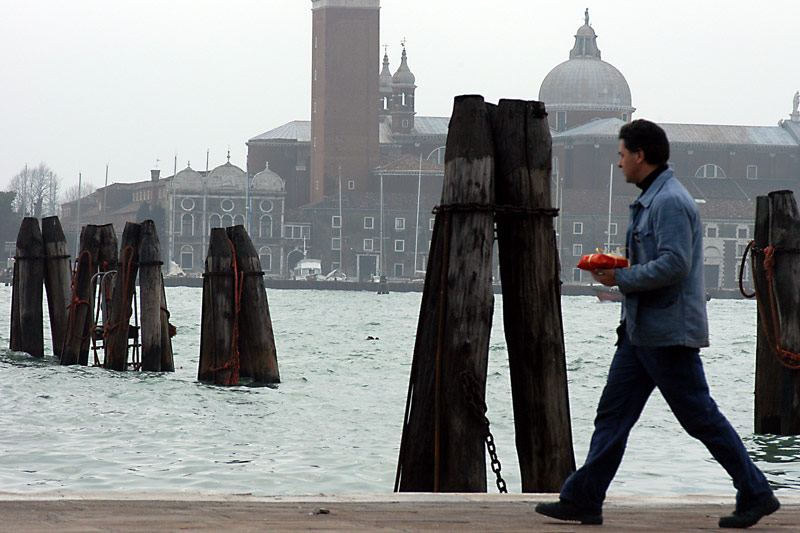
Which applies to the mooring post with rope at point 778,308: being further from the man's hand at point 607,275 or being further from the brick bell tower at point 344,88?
the brick bell tower at point 344,88

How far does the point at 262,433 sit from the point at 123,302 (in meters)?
3.24

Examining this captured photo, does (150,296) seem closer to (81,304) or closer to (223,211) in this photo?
(81,304)

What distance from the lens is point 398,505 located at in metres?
3.48

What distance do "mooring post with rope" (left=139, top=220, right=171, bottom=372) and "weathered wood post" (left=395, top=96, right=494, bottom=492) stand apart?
659 cm

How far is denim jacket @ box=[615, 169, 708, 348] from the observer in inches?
132

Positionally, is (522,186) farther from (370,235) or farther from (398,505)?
(370,235)

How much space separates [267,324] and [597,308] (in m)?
40.4

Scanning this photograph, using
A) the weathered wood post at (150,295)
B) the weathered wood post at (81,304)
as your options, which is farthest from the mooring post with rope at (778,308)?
the weathered wood post at (81,304)

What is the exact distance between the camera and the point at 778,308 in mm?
7090

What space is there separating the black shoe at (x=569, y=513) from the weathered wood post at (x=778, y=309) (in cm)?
401

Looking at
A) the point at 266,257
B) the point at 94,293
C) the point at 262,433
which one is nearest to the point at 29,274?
the point at 94,293

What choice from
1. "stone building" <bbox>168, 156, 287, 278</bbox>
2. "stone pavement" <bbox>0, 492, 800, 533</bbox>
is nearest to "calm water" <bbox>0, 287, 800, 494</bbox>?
"stone pavement" <bbox>0, 492, 800, 533</bbox>

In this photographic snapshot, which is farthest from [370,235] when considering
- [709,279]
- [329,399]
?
[329,399]

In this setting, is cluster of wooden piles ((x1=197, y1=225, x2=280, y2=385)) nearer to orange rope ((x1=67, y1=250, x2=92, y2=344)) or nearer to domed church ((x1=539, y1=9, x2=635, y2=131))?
orange rope ((x1=67, y1=250, x2=92, y2=344))
